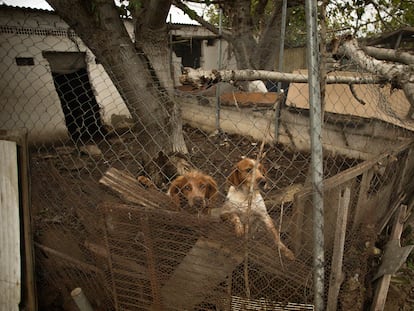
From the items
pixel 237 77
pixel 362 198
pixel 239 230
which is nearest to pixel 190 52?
pixel 237 77

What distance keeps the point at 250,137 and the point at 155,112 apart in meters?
3.62

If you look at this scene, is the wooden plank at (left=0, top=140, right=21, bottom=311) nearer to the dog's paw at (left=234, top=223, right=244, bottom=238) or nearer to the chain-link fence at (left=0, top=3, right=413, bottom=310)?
the chain-link fence at (left=0, top=3, right=413, bottom=310)

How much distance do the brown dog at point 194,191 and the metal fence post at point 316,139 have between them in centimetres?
96

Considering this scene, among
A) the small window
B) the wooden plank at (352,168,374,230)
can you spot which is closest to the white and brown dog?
the wooden plank at (352,168,374,230)

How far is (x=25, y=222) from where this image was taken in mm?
1980

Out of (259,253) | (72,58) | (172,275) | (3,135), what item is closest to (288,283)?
(259,253)

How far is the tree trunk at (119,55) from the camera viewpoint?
3051 millimetres

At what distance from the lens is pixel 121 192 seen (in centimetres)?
197

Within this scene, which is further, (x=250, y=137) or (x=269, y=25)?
(x=269, y=25)

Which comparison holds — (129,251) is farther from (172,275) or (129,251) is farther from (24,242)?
(24,242)

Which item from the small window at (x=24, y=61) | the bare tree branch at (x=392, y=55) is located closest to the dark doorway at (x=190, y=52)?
the small window at (x=24, y=61)

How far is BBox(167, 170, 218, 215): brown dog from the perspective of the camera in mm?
2555

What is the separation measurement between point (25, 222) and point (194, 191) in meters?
1.32

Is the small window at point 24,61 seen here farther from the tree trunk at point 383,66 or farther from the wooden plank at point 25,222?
the tree trunk at point 383,66
